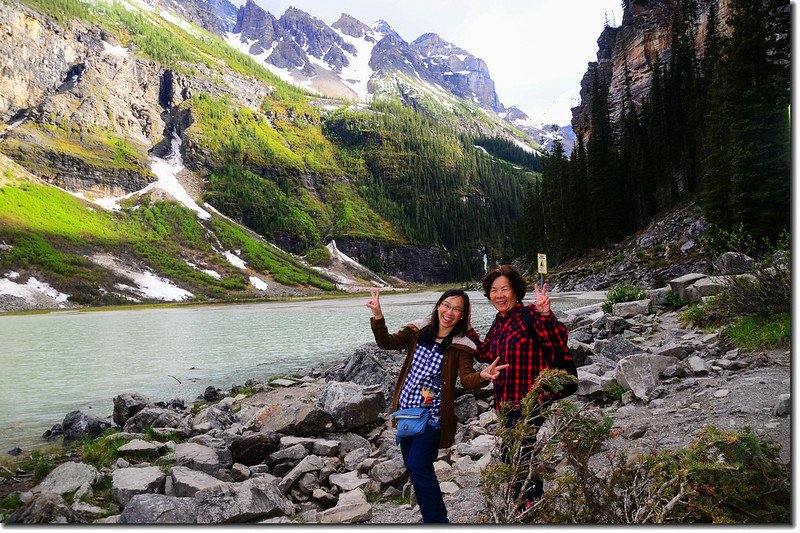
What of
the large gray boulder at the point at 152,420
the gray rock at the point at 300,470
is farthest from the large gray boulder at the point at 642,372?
the large gray boulder at the point at 152,420

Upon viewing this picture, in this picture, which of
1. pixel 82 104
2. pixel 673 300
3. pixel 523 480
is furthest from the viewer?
pixel 82 104

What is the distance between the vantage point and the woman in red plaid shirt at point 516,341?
326cm

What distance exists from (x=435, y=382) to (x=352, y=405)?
3928mm

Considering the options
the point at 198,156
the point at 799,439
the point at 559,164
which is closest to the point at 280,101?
the point at 198,156

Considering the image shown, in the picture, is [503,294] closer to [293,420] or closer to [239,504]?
[239,504]

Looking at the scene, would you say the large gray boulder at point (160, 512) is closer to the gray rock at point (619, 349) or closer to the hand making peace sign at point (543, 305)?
the hand making peace sign at point (543, 305)

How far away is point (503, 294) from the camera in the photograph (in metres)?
3.52

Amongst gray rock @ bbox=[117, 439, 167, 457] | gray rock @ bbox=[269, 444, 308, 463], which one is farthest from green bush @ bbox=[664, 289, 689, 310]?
gray rock @ bbox=[117, 439, 167, 457]

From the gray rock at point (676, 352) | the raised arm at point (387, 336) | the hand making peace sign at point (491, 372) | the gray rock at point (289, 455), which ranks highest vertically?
the raised arm at point (387, 336)

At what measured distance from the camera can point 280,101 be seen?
7618 inches

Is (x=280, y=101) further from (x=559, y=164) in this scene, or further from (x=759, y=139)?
(x=759, y=139)

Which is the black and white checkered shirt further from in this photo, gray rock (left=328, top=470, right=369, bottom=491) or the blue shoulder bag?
gray rock (left=328, top=470, right=369, bottom=491)

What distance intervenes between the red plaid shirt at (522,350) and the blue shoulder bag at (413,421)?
0.53m

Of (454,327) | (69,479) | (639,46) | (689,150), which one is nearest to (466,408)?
(454,327)
